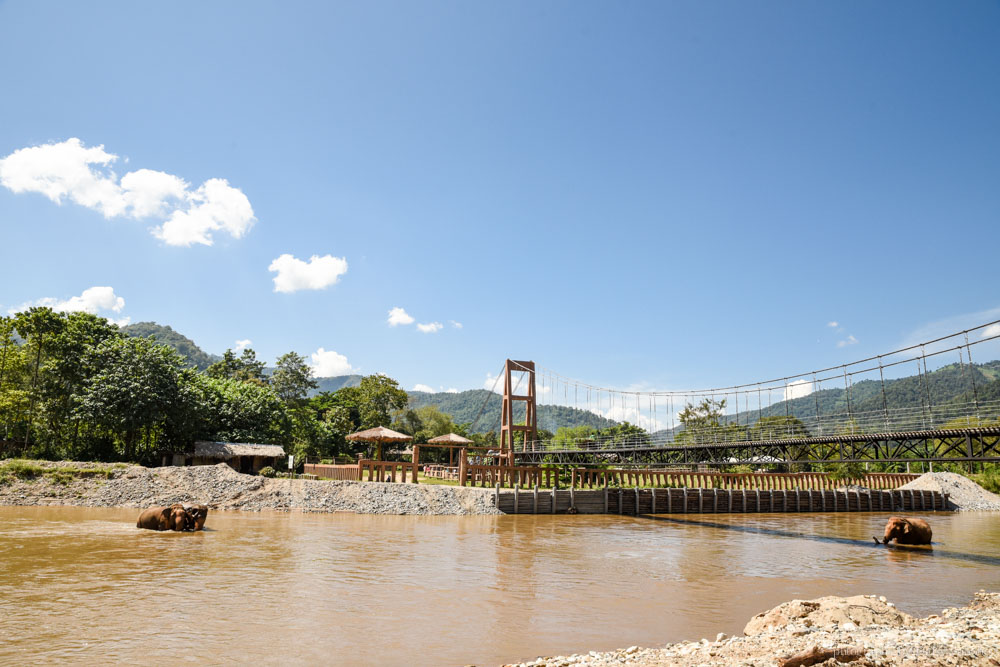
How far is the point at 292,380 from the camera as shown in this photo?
7844 centimetres

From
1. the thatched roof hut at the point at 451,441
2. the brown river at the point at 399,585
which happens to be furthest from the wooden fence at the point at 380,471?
the thatched roof hut at the point at 451,441

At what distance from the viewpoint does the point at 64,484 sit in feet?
94.0

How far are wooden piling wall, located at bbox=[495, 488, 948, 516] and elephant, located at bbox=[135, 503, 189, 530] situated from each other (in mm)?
14103

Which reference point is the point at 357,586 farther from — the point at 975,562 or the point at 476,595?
the point at 975,562

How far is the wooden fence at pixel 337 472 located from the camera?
32.4m

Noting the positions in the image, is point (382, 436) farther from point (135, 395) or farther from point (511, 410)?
point (511, 410)

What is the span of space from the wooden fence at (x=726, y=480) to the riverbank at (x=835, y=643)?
24634 mm

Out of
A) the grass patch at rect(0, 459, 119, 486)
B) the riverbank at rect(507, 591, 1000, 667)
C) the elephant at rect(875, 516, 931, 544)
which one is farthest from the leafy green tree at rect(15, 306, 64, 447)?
the elephant at rect(875, 516, 931, 544)

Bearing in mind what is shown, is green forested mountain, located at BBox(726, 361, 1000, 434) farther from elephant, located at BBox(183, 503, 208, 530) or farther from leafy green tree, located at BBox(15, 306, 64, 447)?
leafy green tree, located at BBox(15, 306, 64, 447)

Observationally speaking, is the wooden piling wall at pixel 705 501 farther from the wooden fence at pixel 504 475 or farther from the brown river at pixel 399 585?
the brown river at pixel 399 585

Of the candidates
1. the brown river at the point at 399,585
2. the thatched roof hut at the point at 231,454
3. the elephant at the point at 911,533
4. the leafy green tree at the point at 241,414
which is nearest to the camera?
the brown river at the point at 399,585

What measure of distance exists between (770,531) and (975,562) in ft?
29.6

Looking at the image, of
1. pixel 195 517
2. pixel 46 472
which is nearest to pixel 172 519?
pixel 195 517

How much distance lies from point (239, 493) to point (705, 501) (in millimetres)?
26165
